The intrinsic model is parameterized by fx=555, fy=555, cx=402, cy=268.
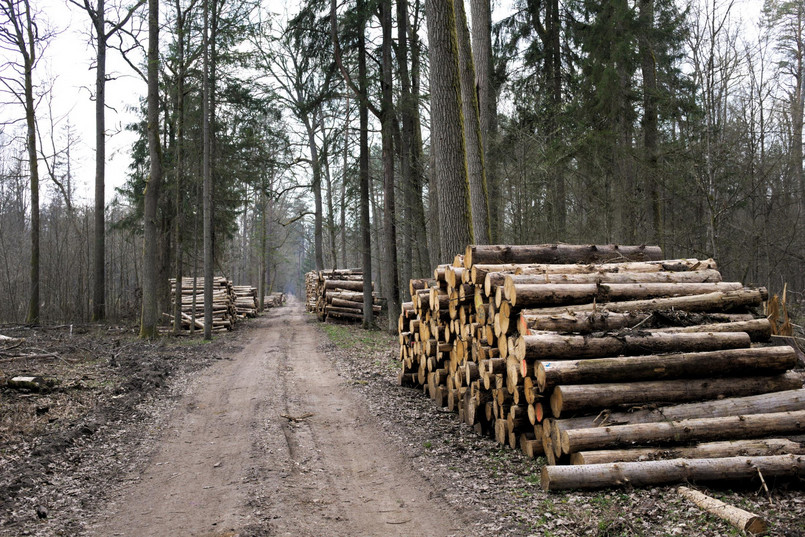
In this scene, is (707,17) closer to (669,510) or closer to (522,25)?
(522,25)

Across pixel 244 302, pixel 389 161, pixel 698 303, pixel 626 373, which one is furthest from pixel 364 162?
pixel 626 373

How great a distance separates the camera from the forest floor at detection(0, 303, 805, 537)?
4.38 metres

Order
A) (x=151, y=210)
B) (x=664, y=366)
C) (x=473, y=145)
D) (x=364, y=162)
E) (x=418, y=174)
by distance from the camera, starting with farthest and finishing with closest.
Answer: (x=364, y=162) < (x=418, y=174) < (x=151, y=210) < (x=473, y=145) < (x=664, y=366)

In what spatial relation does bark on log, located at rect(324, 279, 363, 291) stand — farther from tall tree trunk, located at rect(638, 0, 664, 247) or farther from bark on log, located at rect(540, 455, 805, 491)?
bark on log, located at rect(540, 455, 805, 491)

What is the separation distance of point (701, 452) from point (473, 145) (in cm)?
839

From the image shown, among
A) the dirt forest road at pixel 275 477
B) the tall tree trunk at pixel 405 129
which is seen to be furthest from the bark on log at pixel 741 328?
the tall tree trunk at pixel 405 129

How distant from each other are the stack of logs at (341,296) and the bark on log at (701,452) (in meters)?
20.1

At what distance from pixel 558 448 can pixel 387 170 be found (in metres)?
15.0

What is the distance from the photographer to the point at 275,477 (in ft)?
17.9

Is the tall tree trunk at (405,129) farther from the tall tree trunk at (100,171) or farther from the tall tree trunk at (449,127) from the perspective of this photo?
the tall tree trunk at (100,171)

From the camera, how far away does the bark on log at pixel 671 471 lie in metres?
4.65

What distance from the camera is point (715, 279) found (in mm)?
7207

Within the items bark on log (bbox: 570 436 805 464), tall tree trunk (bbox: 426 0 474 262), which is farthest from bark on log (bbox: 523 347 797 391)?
tall tree trunk (bbox: 426 0 474 262)

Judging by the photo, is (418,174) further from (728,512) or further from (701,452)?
(728,512)
